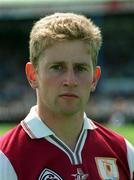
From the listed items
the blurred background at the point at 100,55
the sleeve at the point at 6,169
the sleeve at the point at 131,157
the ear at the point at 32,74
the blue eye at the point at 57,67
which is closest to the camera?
the sleeve at the point at 6,169

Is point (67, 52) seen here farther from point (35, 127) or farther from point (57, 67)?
point (35, 127)

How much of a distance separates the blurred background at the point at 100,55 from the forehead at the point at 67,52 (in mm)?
20202

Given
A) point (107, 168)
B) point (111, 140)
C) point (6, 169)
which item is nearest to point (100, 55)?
point (111, 140)

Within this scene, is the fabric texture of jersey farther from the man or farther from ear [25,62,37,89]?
ear [25,62,37,89]

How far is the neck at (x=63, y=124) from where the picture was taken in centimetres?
331

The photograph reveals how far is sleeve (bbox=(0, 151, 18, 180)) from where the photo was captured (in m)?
3.09

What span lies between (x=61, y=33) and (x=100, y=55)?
26.5m

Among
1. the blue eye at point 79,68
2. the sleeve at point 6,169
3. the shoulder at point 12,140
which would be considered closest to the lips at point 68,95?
the blue eye at point 79,68

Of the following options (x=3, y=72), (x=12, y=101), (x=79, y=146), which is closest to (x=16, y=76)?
(x=3, y=72)

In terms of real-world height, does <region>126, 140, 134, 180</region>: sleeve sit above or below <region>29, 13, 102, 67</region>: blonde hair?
below

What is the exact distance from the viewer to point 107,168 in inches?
131

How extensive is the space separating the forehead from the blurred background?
2020cm

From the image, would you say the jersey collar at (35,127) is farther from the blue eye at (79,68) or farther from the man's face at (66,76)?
the blue eye at (79,68)

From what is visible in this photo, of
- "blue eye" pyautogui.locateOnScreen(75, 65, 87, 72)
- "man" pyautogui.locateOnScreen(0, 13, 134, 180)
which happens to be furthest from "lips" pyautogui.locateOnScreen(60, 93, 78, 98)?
"blue eye" pyautogui.locateOnScreen(75, 65, 87, 72)
